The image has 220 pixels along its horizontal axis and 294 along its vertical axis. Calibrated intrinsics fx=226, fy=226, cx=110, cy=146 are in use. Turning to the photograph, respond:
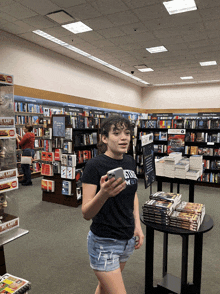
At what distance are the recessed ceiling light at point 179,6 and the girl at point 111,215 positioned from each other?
4.45m

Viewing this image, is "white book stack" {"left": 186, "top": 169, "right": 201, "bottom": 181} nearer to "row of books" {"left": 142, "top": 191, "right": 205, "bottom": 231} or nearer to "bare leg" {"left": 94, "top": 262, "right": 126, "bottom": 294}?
"row of books" {"left": 142, "top": 191, "right": 205, "bottom": 231}

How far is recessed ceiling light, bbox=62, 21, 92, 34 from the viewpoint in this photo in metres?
5.71

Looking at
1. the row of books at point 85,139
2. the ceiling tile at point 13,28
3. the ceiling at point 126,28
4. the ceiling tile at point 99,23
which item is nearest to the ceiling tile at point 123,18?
the ceiling at point 126,28

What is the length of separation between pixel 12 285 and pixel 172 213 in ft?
4.47

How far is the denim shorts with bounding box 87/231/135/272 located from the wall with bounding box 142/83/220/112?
1334cm

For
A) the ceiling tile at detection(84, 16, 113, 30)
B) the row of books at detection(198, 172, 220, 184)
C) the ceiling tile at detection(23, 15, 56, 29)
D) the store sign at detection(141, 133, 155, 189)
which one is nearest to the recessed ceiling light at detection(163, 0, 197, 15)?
the ceiling tile at detection(84, 16, 113, 30)

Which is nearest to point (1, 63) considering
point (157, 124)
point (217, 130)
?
point (157, 124)

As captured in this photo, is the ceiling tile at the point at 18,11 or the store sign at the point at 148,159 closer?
the store sign at the point at 148,159

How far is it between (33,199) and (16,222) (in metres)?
3.19

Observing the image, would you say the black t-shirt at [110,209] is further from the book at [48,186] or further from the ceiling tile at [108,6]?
the ceiling tile at [108,6]

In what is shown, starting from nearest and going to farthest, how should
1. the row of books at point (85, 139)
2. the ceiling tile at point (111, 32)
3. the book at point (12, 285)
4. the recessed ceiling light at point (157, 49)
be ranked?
the book at point (12, 285) < the row of books at point (85, 139) < the ceiling tile at point (111, 32) < the recessed ceiling light at point (157, 49)

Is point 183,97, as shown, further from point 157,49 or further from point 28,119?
point 28,119

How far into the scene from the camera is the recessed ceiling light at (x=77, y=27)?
5711mm

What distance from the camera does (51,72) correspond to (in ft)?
26.0
